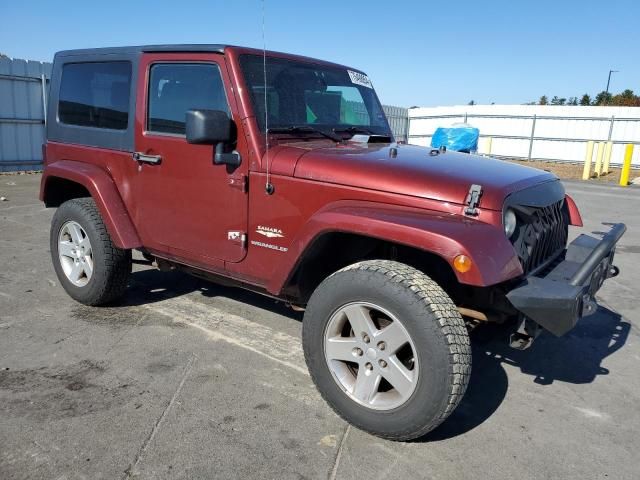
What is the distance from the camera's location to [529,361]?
366 centimetres

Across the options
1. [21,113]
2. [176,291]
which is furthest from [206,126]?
[21,113]

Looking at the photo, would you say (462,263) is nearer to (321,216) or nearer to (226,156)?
(321,216)

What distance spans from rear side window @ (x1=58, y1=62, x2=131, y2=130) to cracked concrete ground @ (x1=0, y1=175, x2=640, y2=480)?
152 cm

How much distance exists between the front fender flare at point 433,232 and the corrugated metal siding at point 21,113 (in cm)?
1263

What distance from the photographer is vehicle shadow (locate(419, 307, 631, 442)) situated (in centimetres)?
302

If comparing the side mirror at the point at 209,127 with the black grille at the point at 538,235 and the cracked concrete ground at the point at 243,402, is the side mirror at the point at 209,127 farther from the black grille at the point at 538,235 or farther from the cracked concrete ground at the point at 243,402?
the black grille at the point at 538,235

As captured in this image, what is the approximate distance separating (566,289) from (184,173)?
238 centimetres

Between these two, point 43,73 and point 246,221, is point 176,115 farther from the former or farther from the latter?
point 43,73

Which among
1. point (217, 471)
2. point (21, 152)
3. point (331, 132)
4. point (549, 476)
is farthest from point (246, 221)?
point (21, 152)

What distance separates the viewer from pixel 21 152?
13094mm

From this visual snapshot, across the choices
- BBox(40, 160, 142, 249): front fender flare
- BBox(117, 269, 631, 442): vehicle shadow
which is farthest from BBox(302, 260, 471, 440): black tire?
BBox(40, 160, 142, 249): front fender flare

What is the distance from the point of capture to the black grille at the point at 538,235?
2.78 metres

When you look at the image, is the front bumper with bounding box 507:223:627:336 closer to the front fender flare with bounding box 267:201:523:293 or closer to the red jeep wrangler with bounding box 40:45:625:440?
the red jeep wrangler with bounding box 40:45:625:440

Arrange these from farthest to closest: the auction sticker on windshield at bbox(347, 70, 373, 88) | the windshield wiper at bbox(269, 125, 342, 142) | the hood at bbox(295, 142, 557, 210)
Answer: the auction sticker on windshield at bbox(347, 70, 373, 88)
the windshield wiper at bbox(269, 125, 342, 142)
the hood at bbox(295, 142, 557, 210)
